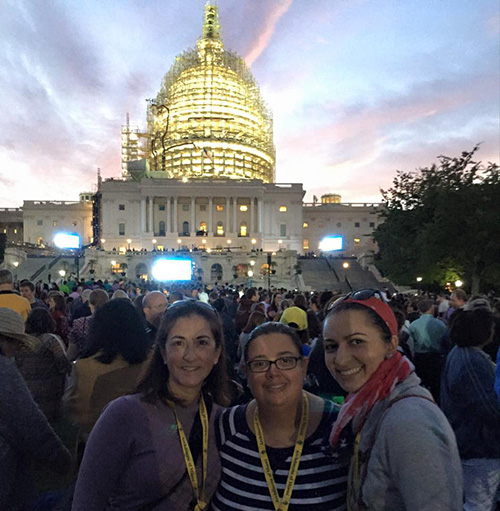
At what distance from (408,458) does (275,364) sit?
75 cm

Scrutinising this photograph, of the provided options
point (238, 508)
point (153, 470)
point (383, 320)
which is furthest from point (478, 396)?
point (153, 470)

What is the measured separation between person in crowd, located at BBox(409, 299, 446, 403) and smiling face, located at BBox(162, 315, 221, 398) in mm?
5109

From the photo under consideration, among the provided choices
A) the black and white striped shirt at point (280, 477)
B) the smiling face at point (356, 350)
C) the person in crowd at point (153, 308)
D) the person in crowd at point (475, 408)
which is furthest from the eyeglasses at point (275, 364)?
the person in crowd at point (153, 308)

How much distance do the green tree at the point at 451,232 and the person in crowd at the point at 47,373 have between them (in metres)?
28.2

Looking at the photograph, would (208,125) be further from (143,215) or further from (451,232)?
(451,232)

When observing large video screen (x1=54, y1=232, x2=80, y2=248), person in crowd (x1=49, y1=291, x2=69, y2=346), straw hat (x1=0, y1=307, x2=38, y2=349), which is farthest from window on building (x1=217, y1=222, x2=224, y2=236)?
straw hat (x1=0, y1=307, x2=38, y2=349)

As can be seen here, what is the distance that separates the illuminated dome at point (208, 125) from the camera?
270ft

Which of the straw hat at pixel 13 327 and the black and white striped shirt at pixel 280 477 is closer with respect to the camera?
the black and white striped shirt at pixel 280 477

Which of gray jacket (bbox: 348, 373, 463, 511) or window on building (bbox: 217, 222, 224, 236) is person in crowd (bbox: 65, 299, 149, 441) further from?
window on building (bbox: 217, 222, 224, 236)

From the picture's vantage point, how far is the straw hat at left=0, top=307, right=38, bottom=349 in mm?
3205

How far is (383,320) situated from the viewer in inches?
91.4

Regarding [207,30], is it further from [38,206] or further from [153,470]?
[153,470]

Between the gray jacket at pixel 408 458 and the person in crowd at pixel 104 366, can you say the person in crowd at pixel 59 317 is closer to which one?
the person in crowd at pixel 104 366

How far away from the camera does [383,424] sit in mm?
1997
